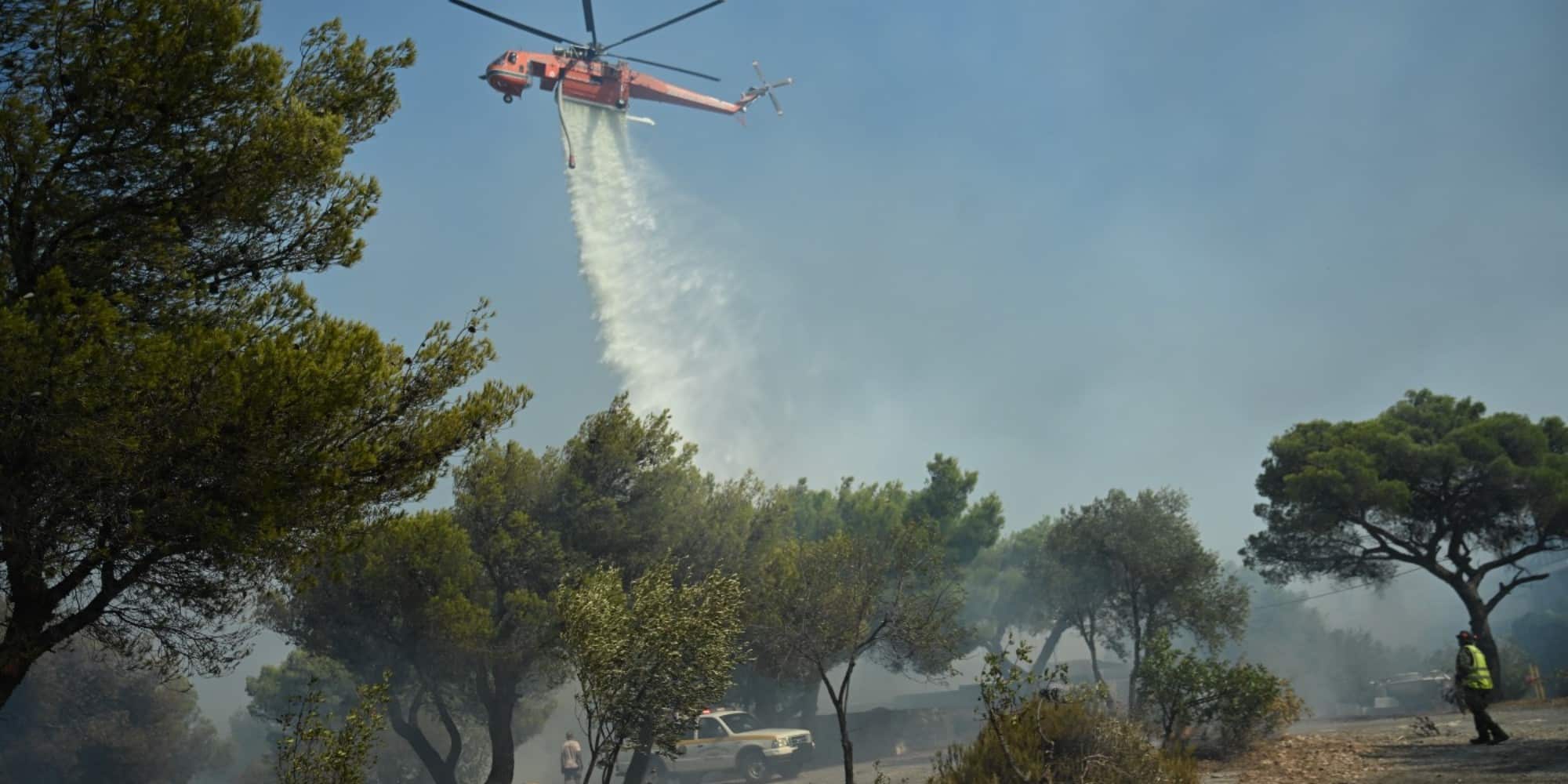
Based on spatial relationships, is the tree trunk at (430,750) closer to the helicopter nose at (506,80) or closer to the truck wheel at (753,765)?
the truck wheel at (753,765)

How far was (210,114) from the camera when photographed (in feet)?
40.3

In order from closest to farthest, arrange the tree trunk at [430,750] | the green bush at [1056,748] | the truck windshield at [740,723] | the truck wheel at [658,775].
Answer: the green bush at [1056,748] → the tree trunk at [430,750] → the truck windshield at [740,723] → the truck wheel at [658,775]

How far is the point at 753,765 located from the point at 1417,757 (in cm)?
1965

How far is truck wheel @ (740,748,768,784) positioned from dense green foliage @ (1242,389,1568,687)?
71.2ft

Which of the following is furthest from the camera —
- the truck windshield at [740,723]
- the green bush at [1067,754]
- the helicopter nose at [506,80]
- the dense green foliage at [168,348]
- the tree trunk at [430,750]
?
the helicopter nose at [506,80]

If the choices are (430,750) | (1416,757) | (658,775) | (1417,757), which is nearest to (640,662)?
(1417,757)

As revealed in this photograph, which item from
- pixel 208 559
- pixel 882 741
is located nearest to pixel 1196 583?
pixel 882 741

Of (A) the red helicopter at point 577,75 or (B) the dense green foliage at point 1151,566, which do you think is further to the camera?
(A) the red helicopter at point 577,75

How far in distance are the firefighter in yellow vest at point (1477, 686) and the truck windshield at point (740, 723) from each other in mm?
21316

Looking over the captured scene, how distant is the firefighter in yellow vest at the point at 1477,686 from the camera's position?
17812 millimetres

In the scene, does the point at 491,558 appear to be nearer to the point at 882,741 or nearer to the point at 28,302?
the point at 28,302

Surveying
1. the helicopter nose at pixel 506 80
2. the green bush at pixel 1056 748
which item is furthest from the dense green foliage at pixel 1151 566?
the helicopter nose at pixel 506 80

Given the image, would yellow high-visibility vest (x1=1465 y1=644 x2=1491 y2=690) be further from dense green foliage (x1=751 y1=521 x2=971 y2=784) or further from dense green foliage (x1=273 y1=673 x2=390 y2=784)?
dense green foliage (x1=273 y1=673 x2=390 y2=784)

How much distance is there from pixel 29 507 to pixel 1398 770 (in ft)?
69.7
